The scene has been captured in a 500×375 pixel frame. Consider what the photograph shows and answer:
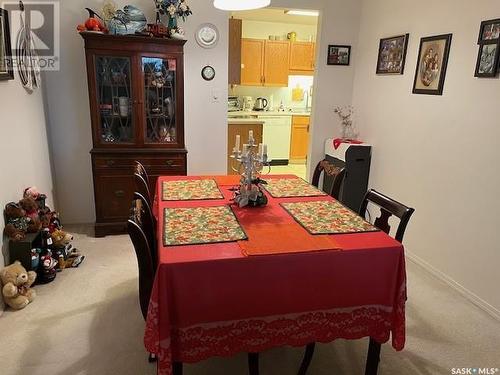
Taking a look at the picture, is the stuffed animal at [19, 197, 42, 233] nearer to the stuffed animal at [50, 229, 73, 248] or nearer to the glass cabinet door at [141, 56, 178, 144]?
the stuffed animal at [50, 229, 73, 248]

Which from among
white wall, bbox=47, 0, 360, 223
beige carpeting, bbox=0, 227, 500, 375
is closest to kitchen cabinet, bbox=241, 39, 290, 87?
white wall, bbox=47, 0, 360, 223

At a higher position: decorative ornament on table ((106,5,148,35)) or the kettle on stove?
decorative ornament on table ((106,5,148,35))

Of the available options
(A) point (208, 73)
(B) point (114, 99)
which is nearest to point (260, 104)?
(A) point (208, 73)

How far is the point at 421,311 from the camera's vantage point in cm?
248

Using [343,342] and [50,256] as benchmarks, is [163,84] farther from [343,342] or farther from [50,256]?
[343,342]

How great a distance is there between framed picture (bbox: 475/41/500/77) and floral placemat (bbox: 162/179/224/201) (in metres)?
2.00

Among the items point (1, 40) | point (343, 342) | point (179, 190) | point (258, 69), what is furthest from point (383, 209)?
point (258, 69)

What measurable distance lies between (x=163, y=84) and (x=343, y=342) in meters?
2.67

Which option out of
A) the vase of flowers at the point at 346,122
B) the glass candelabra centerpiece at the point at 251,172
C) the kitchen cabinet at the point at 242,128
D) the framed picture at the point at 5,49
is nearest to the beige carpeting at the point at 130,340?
the glass candelabra centerpiece at the point at 251,172

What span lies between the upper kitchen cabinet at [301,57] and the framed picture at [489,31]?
13.9 feet

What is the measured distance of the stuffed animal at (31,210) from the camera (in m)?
2.57

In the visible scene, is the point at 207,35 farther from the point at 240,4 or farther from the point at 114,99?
the point at 240,4

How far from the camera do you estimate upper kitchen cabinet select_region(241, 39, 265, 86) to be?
20.5ft

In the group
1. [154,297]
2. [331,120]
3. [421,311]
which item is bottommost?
[421,311]
